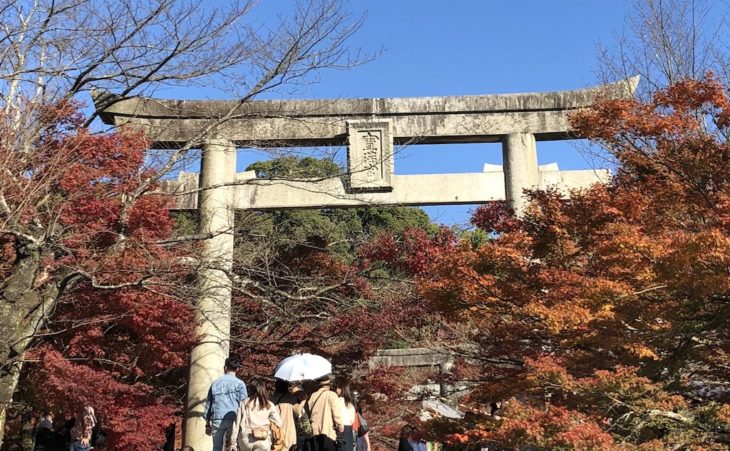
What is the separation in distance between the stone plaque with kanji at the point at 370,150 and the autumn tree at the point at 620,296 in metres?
3.35

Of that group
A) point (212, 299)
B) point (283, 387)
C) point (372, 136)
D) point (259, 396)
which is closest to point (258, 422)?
point (259, 396)

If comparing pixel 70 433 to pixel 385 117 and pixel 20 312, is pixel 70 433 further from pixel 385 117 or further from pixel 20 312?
pixel 385 117

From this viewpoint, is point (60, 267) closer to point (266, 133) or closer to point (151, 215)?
point (151, 215)

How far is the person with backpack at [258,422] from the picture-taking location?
5.05 metres

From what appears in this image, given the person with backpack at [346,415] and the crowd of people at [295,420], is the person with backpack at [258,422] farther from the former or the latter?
the person with backpack at [346,415]

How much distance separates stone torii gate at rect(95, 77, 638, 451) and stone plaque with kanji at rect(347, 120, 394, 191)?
2cm

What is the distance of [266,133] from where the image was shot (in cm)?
1141

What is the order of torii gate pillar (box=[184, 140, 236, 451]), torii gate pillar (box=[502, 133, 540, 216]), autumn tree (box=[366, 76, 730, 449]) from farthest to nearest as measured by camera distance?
torii gate pillar (box=[502, 133, 540, 216]), torii gate pillar (box=[184, 140, 236, 451]), autumn tree (box=[366, 76, 730, 449])

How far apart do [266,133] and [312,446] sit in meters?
7.32

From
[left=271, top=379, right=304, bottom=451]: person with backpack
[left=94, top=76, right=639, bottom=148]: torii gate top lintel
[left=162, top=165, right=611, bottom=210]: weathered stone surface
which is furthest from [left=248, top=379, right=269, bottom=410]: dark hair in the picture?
[left=94, top=76, right=639, bottom=148]: torii gate top lintel

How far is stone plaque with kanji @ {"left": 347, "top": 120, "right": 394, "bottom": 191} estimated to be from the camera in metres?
11.2

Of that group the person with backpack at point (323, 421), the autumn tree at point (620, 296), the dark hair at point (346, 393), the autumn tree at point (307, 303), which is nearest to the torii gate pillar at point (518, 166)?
the autumn tree at point (307, 303)

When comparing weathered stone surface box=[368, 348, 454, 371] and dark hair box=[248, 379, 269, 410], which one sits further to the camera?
weathered stone surface box=[368, 348, 454, 371]

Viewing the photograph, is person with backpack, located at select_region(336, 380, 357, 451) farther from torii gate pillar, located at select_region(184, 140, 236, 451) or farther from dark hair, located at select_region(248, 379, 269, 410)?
torii gate pillar, located at select_region(184, 140, 236, 451)
